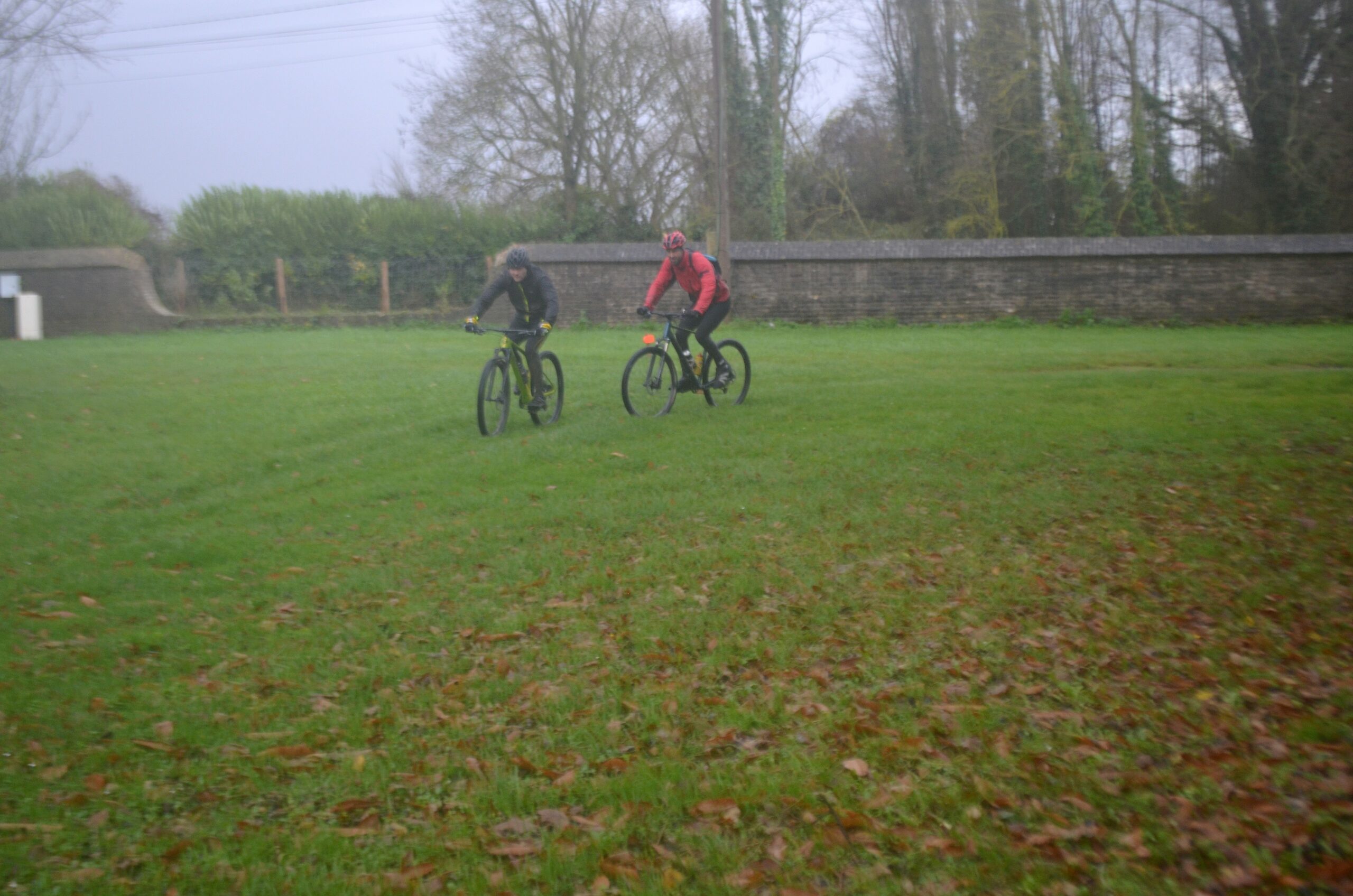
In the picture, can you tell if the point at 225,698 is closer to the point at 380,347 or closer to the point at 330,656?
the point at 330,656

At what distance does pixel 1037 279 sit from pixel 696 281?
13527 millimetres

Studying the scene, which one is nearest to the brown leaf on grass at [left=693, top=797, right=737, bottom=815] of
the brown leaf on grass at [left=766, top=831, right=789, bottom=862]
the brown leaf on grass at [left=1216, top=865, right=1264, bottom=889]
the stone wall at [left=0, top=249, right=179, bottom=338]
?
the brown leaf on grass at [left=766, top=831, right=789, bottom=862]

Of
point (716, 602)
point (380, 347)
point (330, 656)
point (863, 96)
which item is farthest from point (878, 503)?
point (863, 96)

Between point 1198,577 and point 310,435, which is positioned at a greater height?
point 310,435

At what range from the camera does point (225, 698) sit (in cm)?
465

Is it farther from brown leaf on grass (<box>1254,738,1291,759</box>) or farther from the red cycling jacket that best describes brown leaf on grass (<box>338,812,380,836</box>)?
the red cycling jacket

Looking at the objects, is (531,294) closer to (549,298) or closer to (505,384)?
(549,298)

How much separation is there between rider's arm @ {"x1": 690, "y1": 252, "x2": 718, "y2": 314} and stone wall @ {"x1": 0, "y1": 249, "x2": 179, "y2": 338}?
67.5ft

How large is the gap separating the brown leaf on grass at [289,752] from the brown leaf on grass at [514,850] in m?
1.12

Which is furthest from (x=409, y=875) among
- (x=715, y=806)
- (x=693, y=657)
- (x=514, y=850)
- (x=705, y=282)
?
(x=705, y=282)

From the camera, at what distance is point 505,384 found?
10570 millimetres

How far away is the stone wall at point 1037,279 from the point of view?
21.4 meters

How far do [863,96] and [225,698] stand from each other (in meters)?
37.0

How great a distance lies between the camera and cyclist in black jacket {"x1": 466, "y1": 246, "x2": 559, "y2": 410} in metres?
10.6
